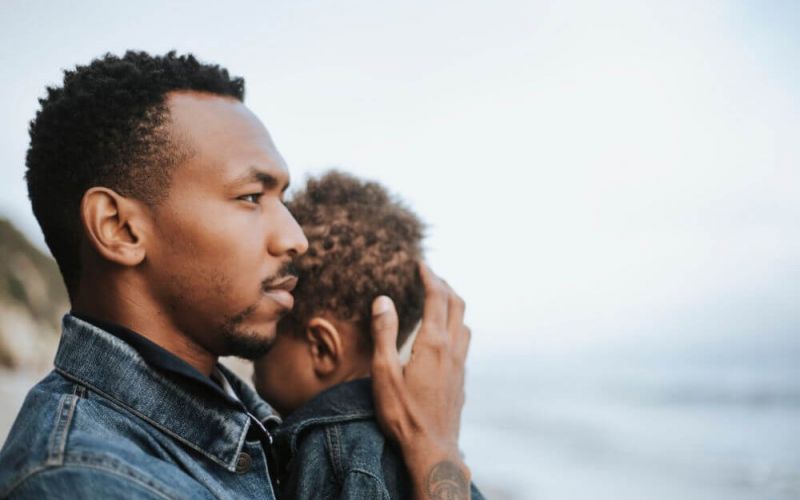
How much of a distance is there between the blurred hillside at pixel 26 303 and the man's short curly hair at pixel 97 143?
10282 mm

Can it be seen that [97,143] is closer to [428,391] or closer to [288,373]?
[288,373]

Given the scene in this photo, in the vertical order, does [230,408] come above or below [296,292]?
below

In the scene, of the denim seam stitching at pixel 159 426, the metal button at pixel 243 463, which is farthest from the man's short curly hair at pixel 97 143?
the metal button at pixel 243 463

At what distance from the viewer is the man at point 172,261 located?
5.12 feet

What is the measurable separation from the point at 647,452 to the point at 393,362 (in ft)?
31.1

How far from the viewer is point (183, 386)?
5.34 feet

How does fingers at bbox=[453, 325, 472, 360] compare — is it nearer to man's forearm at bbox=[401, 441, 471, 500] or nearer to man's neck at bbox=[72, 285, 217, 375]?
man's forearm at bbox=[401, 441, 471, 500]

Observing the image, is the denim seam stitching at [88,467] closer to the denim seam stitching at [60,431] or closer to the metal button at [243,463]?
the denim seam stitching at [60,431]

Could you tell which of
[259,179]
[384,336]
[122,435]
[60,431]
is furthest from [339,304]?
[60,431]

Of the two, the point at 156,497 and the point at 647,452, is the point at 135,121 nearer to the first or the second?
the point at 156,497

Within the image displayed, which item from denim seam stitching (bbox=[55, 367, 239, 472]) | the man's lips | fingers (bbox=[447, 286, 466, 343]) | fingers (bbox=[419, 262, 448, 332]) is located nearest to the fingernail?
fingers (bbox=[419, 262, 448, 332])

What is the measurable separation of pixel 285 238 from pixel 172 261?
0.32 m

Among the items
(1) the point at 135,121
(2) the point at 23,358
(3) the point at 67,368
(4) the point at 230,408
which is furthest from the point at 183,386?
(2) the point at 23,358

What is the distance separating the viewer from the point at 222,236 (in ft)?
5.86
